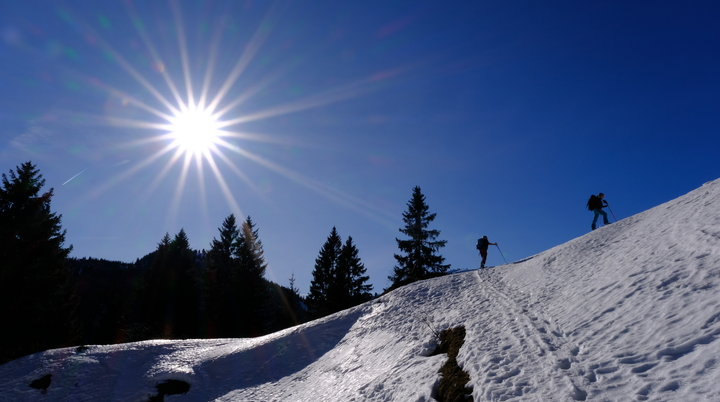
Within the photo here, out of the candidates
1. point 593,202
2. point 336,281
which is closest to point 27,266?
point 336,281

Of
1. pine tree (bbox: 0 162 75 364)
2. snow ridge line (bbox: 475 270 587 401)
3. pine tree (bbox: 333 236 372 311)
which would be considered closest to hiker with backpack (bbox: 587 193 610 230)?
snow ridge line (bbox: 475 270 587 401)

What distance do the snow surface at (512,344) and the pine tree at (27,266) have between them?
558cm

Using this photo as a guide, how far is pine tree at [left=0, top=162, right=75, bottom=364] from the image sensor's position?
19.1 meters

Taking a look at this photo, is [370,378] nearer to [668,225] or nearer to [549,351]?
[549,351]

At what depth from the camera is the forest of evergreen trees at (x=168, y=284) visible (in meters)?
19.8

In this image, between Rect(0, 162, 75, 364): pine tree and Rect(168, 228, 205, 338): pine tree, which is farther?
Rect(168, 228, 205, 338): pine tree

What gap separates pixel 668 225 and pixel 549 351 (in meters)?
8.69

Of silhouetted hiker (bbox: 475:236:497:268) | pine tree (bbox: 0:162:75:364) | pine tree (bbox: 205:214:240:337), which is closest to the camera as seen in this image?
pine tree (bbox: 0:162:75:364)

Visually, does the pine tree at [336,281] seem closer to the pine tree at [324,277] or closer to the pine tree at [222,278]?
the pine tree at [324,277]

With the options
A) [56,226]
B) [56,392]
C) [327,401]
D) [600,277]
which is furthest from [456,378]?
[56,226]

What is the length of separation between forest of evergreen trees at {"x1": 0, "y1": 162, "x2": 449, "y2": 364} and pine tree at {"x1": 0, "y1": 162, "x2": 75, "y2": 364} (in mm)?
48

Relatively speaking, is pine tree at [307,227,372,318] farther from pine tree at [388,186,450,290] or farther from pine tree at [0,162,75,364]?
pine tree at [0,162,75,364]

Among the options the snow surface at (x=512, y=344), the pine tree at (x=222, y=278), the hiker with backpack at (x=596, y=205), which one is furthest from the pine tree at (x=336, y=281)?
the hiker with backpack at (x=596, y=205)

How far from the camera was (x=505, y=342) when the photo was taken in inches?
332
